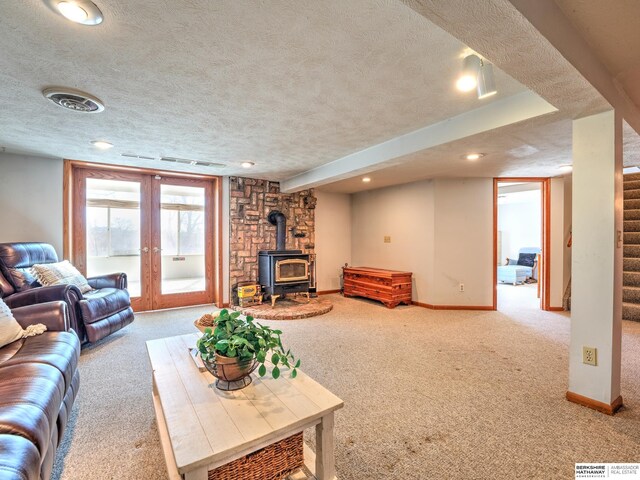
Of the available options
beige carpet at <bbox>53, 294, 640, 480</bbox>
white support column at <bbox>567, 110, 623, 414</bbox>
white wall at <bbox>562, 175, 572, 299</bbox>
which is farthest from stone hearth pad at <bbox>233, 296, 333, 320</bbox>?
white wall at <bbox>562, 175, 572, 299</bbox>

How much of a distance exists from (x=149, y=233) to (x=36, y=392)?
12.1ft

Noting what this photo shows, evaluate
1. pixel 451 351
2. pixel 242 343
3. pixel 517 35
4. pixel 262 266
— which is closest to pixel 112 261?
pixel 262 266

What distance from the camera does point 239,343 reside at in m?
1.36

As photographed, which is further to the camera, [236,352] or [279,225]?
[279,225]

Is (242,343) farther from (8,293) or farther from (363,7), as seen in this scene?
(8,293)

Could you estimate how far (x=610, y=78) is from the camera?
74.5 inches

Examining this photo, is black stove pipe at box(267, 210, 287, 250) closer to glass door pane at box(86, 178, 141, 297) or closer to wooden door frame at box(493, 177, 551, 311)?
glass door pane at box(86, 178, 141, 297)

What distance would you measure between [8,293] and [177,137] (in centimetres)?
218

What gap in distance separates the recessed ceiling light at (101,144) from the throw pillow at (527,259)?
9531 mm

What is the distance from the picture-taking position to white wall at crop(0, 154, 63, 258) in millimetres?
3637

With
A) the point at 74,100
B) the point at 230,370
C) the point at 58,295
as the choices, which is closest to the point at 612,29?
the point at 230,370

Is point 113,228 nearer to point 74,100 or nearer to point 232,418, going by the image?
point 74,100

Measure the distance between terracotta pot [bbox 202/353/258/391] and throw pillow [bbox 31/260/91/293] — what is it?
2836mm

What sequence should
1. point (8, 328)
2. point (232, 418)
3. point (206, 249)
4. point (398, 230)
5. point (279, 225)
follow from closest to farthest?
point (232, 418)
point (8, 328)
point (206, 249)
point (279, 225)
point (398, 230)
